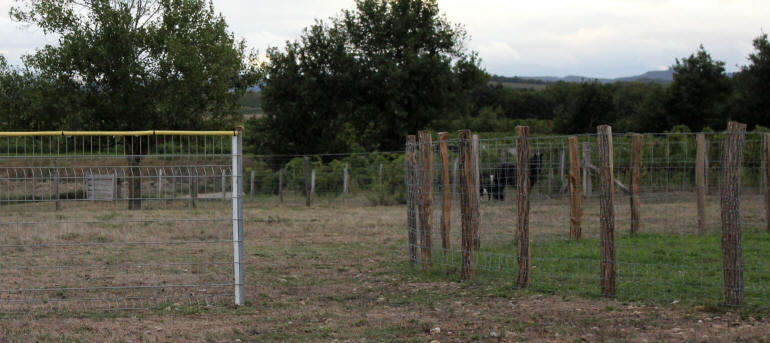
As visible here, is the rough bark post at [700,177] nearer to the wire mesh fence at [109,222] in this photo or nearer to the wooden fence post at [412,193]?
the wooden fence post at [412,193]

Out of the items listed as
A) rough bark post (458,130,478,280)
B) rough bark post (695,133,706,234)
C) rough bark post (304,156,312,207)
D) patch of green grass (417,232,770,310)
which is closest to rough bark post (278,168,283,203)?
rough bark post (304,156,312,207)

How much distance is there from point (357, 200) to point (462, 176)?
14945 mm

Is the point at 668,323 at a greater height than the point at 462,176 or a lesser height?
lesser

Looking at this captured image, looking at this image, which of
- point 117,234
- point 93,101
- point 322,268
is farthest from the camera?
point 93,101

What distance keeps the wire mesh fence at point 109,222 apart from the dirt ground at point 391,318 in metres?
0.51

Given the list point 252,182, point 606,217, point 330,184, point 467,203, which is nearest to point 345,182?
point 330,184

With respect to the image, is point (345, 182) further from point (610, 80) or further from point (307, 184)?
point (610, 80)

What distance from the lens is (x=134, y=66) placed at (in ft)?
76.1

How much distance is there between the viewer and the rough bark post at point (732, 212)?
6793mm

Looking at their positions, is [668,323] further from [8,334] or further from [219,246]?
[219,246]

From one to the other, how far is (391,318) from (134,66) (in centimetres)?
1852

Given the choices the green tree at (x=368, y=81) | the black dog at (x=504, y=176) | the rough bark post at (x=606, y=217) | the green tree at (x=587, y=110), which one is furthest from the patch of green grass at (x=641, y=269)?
the green tree at (x=587, y=110)

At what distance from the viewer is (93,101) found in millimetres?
23453

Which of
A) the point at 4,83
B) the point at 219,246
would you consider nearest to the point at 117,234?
the point at 219,246
